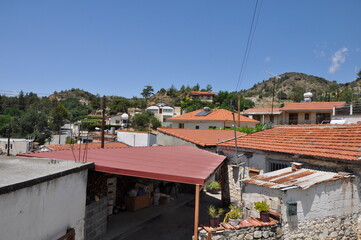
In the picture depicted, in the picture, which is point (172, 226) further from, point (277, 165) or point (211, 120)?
point (211, 120)

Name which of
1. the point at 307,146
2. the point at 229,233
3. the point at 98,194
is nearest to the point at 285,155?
the point at 307,146

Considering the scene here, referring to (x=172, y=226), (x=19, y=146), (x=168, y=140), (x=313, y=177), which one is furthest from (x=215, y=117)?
(x=313, y=177)

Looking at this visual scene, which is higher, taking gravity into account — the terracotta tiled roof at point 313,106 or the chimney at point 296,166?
the terracotta tiled roof at point 313,106

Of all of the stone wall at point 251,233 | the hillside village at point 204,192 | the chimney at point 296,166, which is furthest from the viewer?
the chimney at point 296,166

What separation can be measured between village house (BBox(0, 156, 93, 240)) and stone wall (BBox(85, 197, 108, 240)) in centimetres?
47

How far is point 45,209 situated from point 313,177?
7.54 metres

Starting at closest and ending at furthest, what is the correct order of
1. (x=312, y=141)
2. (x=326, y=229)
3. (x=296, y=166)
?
(x=326, y=229)
(x=296, y=166)
(x=312, y=141)

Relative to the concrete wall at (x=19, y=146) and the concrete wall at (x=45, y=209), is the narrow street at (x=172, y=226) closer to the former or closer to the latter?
the concrete wall at (x=45, y=209)

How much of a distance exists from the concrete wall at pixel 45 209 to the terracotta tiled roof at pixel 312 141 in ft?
24.6

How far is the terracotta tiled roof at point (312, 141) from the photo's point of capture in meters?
8.57

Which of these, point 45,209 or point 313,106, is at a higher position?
point 313,106

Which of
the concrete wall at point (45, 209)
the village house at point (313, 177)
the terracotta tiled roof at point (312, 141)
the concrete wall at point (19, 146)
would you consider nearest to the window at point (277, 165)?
the village house at point (313, 177)

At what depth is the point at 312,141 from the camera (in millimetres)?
10289

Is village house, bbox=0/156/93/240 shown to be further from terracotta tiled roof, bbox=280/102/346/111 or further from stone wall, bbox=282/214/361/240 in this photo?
terracotta tiled roof, bbox=280/102/346/111
